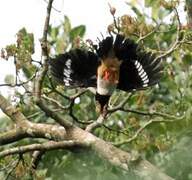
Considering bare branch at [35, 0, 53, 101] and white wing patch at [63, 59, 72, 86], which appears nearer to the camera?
bare branch at [35, 0, 53, 101]

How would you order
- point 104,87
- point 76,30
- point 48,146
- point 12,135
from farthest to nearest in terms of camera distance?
1. point 76,30
2. point 104,87
3. point 12,135
4. point 48,146

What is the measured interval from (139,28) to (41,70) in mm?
496

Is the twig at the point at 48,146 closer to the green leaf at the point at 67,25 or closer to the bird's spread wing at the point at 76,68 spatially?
the bird's spread wing at the point at 76,68

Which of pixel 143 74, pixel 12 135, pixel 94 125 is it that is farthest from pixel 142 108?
pixel 12 135

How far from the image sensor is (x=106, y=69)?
228 cm

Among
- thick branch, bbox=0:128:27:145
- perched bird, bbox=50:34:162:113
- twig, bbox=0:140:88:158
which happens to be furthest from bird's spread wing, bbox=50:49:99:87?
twig, bbox=0:140:88:158

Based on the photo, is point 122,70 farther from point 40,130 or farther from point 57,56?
point 40,130

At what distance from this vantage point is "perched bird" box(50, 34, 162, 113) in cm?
225

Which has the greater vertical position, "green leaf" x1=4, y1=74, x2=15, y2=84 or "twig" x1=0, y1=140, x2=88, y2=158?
"green leaf" x1=4, y1=74, x2=15, y2=84

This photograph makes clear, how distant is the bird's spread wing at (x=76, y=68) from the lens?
7.51 feet

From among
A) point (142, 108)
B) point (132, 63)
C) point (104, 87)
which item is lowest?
point (142, 108)

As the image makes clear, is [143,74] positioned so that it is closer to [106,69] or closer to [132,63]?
[132,63]

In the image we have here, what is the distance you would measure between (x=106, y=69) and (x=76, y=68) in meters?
0.17

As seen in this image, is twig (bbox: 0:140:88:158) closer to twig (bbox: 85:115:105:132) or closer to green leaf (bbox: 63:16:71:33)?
twig (bbox: 85:115:105:132)
